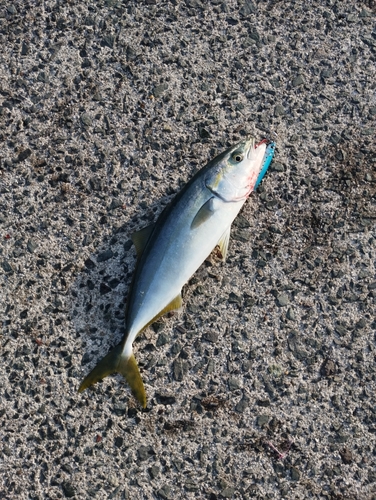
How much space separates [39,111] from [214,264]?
5.27ft

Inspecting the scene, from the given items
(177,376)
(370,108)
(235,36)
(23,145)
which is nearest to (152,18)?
(235,36)

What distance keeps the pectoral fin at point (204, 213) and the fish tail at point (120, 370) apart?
2.81ft

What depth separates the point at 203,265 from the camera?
357 cm

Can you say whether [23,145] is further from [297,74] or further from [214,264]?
[297,74]

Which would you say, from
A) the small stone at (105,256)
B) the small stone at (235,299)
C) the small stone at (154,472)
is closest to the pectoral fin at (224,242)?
the small stone at (235,299)

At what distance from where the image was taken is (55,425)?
3.39m

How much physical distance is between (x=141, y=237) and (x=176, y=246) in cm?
25

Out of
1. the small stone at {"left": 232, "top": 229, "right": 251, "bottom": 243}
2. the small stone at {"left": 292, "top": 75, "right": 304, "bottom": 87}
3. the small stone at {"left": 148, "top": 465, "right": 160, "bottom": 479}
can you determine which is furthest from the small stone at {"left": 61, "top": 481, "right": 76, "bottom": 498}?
the small stone at {"left": 292, "top": 75, "right": 304, "bottom": 87}

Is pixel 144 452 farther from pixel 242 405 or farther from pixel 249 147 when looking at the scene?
pixel 249 147

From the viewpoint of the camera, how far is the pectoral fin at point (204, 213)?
10.8ft

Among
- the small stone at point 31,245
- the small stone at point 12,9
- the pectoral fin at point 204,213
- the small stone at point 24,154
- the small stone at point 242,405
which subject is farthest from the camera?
the small stone at point 12,9

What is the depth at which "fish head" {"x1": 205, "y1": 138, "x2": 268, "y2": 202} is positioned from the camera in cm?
330

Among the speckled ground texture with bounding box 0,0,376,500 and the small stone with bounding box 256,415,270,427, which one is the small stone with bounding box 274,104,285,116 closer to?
the speckled ground texture with bounding box 0,0,376,500

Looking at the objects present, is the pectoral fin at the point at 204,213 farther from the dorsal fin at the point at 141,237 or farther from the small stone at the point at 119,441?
the small stone at the point at 119,441
